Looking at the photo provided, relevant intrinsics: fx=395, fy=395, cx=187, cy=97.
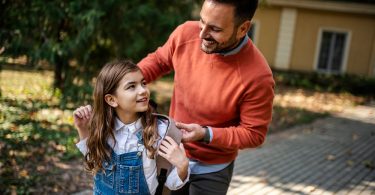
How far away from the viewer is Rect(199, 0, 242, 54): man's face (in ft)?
7.11

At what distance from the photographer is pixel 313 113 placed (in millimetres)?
11750

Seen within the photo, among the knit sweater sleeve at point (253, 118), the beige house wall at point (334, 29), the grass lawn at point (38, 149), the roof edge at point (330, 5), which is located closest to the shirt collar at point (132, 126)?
the knit sweater sleeve at point (253, 118)

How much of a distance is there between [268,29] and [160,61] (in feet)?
57.5

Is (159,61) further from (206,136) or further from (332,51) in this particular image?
(332,51)

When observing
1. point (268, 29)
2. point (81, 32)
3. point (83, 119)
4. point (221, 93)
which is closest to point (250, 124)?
point (221, 93)

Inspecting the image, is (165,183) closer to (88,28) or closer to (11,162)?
(11,162)

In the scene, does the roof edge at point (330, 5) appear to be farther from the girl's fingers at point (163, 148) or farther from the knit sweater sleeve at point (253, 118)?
the girl's fingers at point (163, 148)

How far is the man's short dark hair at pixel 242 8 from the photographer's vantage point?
2172 millimetres

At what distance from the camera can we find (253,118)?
2.29 meters

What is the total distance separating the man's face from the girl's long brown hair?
0.44 m

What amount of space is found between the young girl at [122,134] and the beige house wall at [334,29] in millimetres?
17897

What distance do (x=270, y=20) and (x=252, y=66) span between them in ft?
58.2

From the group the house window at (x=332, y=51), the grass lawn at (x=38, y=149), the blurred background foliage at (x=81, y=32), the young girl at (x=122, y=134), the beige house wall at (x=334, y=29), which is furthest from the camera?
the house window at (x=332, y=51)

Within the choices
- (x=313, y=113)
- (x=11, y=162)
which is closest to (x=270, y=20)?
(x=313, y=113)
